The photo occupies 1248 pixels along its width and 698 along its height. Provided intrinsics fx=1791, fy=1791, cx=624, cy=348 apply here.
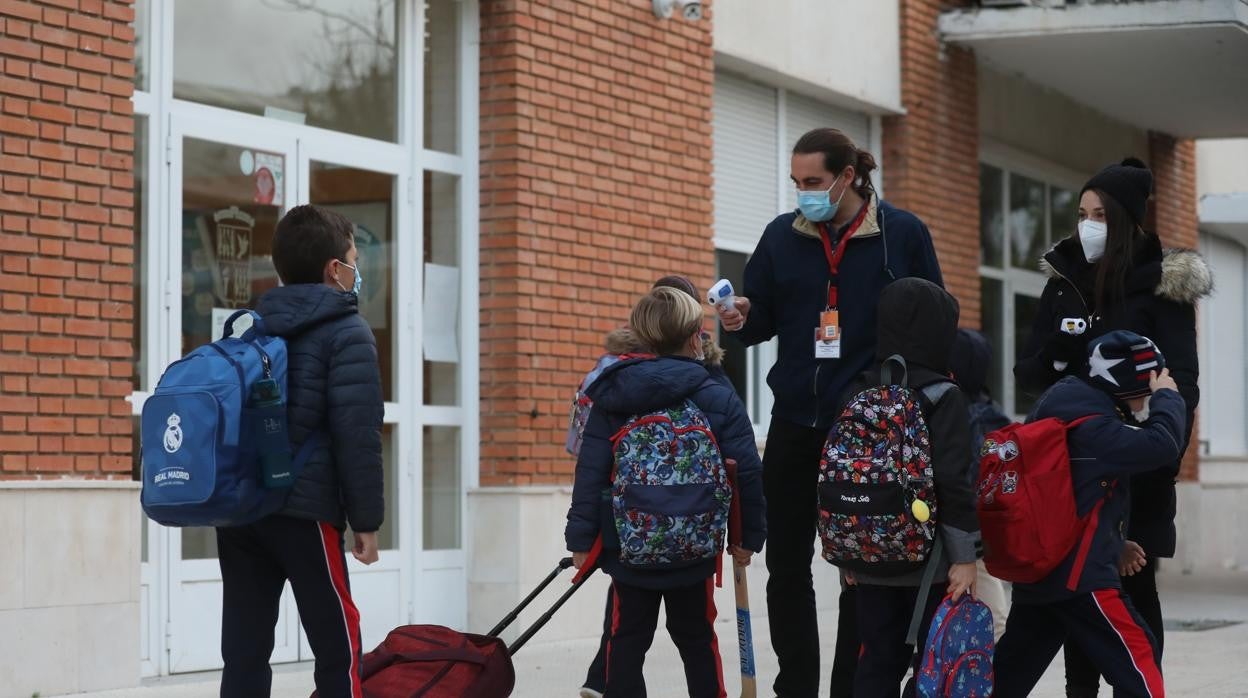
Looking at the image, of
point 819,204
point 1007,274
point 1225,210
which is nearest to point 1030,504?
point 819,204

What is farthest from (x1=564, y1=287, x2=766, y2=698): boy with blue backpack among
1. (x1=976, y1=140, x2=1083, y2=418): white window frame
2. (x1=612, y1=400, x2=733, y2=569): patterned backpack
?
(x1=976, y1=140, x2=1083, y2=418): white window frame

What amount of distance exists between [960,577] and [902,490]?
12.2 inches

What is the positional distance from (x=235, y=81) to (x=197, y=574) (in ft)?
7.97

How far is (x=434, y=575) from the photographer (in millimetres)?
9852

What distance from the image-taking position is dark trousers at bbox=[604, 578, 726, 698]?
5797mm

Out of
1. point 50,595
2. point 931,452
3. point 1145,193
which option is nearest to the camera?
point 931,452

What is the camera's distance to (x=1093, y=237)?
19.8ft

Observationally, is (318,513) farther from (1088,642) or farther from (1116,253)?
(1116,253)

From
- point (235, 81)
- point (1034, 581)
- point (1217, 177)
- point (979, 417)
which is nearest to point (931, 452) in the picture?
point (1034, 581)

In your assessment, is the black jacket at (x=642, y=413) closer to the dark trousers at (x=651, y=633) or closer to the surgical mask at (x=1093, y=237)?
the dark trousers at (x=651, y=633)

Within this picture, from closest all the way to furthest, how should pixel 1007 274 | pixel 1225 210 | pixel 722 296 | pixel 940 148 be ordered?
pixel 722 296
pixel 940 148
pixel 1007 274
pixel 1225 210

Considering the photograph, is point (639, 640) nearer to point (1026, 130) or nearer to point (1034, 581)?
point (1034, 581)

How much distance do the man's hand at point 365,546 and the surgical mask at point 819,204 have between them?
1886mm

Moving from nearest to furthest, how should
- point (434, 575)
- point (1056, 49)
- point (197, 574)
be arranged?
point (197, 574) < point (434, 575) < point (1056, 49)
